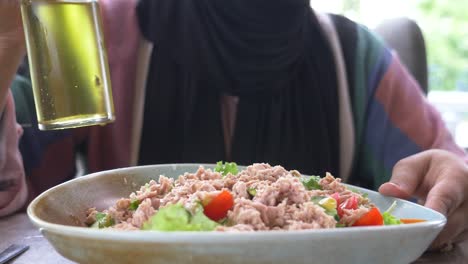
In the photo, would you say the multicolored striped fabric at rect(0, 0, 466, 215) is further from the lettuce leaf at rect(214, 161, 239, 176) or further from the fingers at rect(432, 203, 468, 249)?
the lettuce leaf at rect(214, 161, 239, 176)

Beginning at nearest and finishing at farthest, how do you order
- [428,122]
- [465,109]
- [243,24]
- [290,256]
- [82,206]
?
1. [290,256]
2. [82,206]
3. [428,122]
4. [243,24]
5. [465,109]

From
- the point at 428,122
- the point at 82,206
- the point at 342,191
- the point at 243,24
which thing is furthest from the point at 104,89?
the point at 428,122

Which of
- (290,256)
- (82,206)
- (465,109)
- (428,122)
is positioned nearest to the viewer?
(290,256)

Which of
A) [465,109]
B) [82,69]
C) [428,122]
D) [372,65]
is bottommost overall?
[465,109]

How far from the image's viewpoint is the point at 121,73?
1.27 metres

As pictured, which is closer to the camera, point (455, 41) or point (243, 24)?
point (243, 24)

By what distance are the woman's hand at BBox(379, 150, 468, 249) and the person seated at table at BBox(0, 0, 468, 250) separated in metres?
0.39

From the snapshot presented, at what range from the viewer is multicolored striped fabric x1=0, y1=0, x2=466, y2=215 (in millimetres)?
1185

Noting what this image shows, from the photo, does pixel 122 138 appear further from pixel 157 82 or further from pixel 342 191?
pixel 342 191

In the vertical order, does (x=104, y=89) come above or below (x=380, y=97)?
above

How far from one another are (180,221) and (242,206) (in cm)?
8

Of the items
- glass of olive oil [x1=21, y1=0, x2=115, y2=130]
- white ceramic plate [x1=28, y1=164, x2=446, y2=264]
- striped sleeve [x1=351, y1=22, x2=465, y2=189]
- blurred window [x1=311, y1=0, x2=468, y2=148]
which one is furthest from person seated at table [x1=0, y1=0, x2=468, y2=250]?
blurred window [x1=311, y1=0, x2=468, y2=148]

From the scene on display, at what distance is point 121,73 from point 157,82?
93 millimetres

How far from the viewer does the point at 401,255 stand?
48cm
